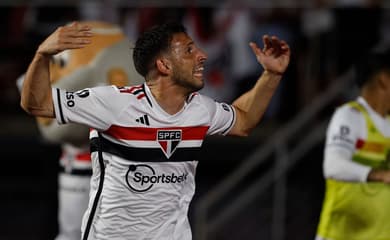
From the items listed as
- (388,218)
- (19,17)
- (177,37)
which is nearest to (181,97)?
(177,37)

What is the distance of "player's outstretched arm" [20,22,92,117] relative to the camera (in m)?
6.09

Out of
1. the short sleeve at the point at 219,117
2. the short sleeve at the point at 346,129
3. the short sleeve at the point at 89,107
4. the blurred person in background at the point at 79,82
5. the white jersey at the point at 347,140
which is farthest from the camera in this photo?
the blurred person in background at the point at 79,82

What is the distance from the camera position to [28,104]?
6.22 metres

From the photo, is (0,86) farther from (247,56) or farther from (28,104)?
(28,104)

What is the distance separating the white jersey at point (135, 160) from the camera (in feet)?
21.0

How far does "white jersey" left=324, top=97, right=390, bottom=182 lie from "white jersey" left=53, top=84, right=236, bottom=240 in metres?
1.26

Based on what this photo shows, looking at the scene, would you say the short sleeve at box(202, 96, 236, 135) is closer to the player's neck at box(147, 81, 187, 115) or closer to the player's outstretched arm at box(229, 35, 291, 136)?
the player's outstretched arm at box(229, 35, 291, 136)

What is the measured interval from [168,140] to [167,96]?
229 millimetres

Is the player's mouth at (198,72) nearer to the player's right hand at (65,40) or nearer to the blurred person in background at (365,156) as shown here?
the player's right hand at (65,40)

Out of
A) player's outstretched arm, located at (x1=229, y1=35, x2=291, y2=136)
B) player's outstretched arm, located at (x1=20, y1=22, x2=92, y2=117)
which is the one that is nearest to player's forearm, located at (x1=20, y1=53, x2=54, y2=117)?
player's outstretched arm, located at (x1=20, y1=22, x2=92, y2=117)

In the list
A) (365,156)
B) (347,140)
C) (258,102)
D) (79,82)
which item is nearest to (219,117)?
(258,102)

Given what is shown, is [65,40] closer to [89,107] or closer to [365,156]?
[89,107]

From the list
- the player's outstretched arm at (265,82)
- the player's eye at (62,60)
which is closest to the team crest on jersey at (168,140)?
the player's outstretched arm at (265,82)

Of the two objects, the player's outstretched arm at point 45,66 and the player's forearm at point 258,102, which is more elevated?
the player's outstretched arm at point 45,66
